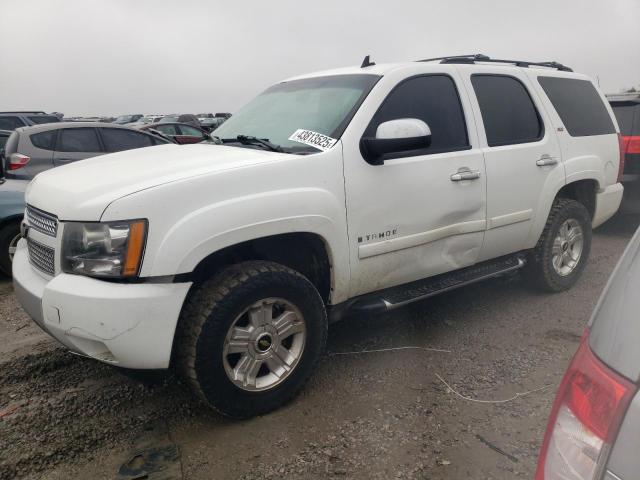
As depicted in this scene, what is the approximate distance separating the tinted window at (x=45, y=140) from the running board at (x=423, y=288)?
5.43 meters

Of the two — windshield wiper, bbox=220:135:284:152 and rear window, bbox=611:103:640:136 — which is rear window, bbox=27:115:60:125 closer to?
windshield wiper, bbox=220:135:284:152

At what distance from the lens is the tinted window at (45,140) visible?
266 inches

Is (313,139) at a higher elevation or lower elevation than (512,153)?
higher

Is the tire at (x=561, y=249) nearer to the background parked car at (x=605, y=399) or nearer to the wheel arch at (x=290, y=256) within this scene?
the wheel arch at (x=290, y=256)

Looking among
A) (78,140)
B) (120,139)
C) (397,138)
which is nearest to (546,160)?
(397,138)

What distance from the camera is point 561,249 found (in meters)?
4.52

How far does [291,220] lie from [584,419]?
180cm

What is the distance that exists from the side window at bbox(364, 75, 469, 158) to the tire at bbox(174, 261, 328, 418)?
1.08 meters

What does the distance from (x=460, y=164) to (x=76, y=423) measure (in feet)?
8.97

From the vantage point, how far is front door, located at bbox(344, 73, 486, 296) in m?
3.01

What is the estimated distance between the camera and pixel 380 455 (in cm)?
247

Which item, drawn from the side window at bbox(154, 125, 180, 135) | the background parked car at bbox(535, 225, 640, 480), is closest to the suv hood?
the background parked car at bbox(535, 225, 640, 480)

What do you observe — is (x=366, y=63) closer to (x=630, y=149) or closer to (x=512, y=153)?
(x=512, y=153)

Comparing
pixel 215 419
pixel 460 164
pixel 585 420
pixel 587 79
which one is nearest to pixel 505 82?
pixel 460 164
